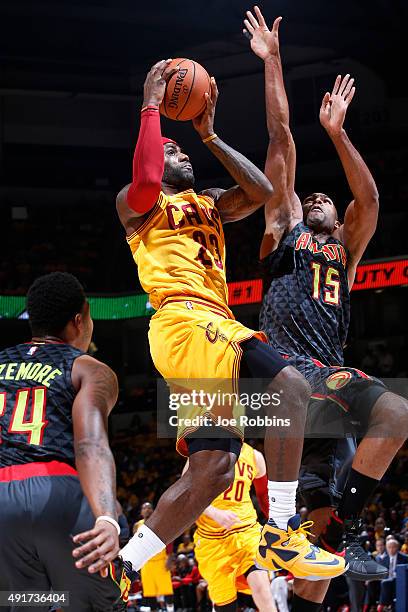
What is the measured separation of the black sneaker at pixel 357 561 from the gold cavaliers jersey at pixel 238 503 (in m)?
3.67

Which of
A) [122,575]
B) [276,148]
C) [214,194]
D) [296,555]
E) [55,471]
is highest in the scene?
[276,148]

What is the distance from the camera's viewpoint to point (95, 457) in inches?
156

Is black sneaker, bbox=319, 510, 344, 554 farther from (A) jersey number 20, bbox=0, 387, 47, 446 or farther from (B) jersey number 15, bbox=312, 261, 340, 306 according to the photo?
(A) jersey number 20, bbox=0, 387, 47, 446

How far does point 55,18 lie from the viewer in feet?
72.3

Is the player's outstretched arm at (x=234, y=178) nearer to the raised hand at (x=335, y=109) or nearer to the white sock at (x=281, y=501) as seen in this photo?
the raised hand at (x=335, y=109)

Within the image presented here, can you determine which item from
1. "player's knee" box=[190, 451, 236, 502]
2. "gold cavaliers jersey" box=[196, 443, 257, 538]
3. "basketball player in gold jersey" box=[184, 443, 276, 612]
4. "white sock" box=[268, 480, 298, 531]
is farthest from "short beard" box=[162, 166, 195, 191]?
"gold cavaliers jersey" box=[196, 443, 257, 538]

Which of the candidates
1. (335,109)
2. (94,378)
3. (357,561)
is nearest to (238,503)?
(357,561)

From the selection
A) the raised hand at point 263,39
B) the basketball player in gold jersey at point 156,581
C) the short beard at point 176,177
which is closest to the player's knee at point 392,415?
the short beard at point 176,177

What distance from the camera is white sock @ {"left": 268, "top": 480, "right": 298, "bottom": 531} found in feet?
18.1

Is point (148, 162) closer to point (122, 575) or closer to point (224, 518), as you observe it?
point (122, 575)

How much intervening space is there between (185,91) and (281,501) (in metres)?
2.56

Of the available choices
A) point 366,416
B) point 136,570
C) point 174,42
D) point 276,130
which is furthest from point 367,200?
point 174,42

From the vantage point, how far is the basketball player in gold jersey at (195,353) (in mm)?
5395

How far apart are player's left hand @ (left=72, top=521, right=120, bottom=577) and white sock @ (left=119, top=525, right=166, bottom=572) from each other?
1594 mm
